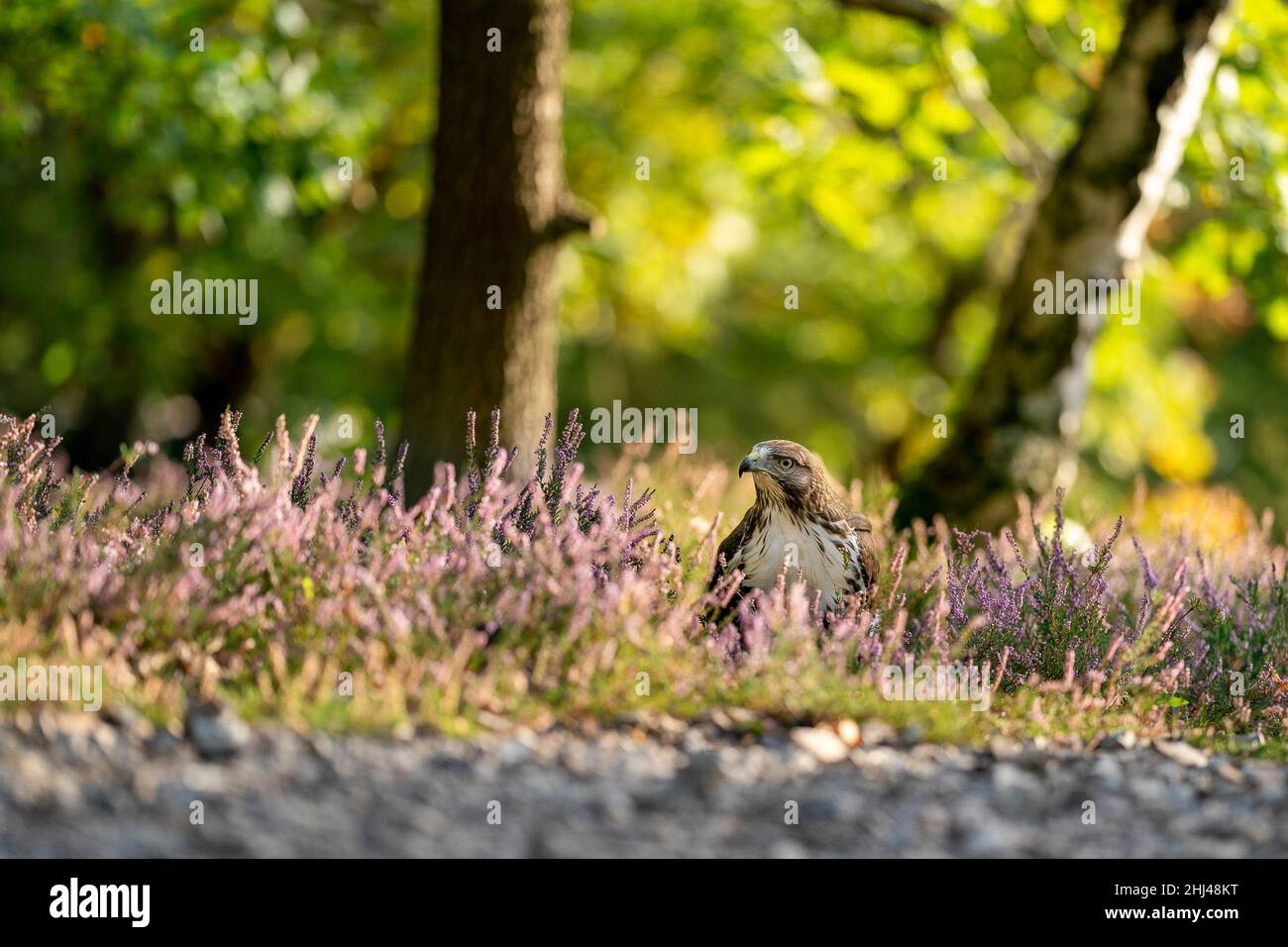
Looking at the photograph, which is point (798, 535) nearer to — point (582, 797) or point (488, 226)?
point (582, 797)

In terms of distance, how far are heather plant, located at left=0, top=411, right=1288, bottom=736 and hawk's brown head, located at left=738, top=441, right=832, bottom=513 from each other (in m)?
0.44

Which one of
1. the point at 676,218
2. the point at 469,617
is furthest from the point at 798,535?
the point at 676,218

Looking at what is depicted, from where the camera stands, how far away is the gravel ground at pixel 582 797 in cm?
361

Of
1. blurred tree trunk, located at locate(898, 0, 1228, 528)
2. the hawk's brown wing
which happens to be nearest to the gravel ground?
the hawk's brown wing

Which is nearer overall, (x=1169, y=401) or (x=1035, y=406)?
(x=1035, y=406)

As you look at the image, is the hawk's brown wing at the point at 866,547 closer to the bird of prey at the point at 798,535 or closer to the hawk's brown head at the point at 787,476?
the bird of prey at the point at 798,535

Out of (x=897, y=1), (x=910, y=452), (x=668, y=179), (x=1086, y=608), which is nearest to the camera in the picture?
(x=1086, y=608)

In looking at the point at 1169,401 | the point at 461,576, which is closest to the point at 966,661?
the point at 461,576

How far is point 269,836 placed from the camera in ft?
11.8

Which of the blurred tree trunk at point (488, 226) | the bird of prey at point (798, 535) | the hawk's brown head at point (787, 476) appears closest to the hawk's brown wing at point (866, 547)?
the bird of prey at point (798, 535)

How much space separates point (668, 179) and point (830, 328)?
4.65 metres

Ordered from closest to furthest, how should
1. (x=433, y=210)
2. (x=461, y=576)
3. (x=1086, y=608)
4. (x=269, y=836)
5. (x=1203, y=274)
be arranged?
(x=269, y=836) < (x=461, y=576) < (x=1086, y=608) < (x=433, y=210) < (x=1203, y=274)

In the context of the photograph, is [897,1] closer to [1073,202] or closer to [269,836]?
[1073,202]

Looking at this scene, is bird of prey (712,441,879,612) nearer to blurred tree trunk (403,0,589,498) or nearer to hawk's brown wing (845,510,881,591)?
hawk's brown wing (845,510,881,591)
